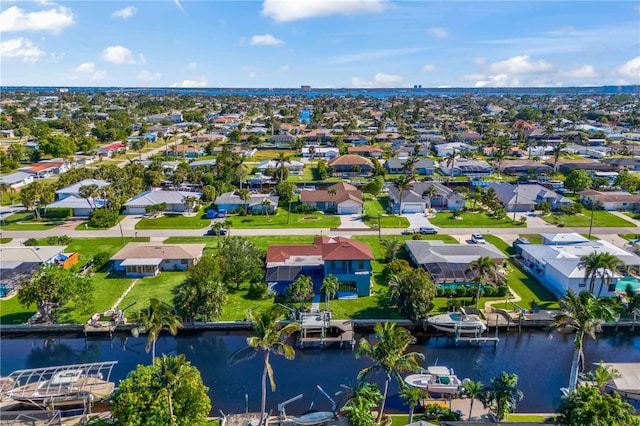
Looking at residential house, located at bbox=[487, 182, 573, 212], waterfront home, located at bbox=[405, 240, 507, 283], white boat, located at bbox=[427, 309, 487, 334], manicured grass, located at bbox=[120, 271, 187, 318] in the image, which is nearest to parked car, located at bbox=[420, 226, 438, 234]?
waterfront home, located at bbox=[405, 240, 507, 283]

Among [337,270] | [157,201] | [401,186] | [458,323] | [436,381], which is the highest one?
[401,186]

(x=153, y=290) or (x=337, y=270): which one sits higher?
(x=337, y=270)

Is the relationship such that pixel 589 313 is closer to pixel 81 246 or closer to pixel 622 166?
pixel 81 246

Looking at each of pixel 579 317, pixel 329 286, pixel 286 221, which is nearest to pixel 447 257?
pixel 329 286

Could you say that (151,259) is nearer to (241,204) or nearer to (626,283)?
(241,204)

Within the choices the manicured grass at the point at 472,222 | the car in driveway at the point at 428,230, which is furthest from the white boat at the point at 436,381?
the manicured grass at the point at 472,222

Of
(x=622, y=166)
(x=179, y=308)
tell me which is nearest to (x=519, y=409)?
(x=179, y=308)

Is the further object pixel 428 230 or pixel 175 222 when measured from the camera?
pixel 175 222
